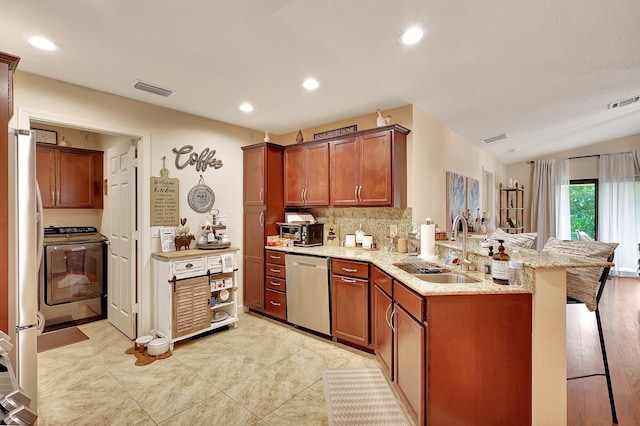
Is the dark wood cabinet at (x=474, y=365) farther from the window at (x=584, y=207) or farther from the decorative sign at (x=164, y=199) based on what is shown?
→ the window at (x=584, y=207)

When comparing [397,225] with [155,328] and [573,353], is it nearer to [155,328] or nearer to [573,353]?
[573,353]

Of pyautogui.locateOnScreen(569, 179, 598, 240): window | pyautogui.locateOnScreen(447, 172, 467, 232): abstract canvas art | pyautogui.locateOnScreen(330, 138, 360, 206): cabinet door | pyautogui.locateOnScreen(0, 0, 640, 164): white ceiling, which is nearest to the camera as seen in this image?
pyautogui.locateOnScreen(0, 0, 640, 164): white ceiling

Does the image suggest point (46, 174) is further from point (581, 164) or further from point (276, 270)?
point (581, 164)

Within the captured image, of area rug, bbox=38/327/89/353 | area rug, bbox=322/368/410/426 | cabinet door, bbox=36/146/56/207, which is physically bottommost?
area rug, bbox=322/368/410/426

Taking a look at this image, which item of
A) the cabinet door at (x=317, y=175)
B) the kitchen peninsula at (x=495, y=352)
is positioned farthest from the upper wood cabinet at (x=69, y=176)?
the kitchen peninsula at (x=495, y=352)

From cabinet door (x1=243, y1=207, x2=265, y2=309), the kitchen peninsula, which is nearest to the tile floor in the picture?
cabinet door (x1=243, y1=207, x2=265, y2=309)

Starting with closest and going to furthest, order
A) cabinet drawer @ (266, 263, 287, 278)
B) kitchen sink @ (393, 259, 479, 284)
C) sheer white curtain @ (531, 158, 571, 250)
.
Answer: kitchen sink @ (393, 259, 479, 284)
cabinet drawer @ (266, 263, 287, 278)
sheer white curtain @ (531, 158, 571, 250)

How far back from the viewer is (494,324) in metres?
1.84

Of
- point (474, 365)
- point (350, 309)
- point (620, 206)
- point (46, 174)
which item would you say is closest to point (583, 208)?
point (620, 206)

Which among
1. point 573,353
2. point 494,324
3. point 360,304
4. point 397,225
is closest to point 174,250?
point 360,304

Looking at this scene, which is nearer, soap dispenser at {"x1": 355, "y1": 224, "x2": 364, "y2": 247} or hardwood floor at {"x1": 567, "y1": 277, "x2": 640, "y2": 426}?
hardwood floor at {"x1": 567, "y1": 277, "x2": 640, "y2": 426}

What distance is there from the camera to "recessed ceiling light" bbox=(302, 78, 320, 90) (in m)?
2.76

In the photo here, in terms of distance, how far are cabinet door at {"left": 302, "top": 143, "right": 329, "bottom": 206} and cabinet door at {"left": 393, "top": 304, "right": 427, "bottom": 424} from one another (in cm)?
185

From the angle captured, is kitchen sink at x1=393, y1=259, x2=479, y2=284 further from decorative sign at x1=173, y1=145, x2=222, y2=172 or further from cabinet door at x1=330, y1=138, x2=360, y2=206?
decorative sign at x1=173, y1=145, x2=222, y2=172
